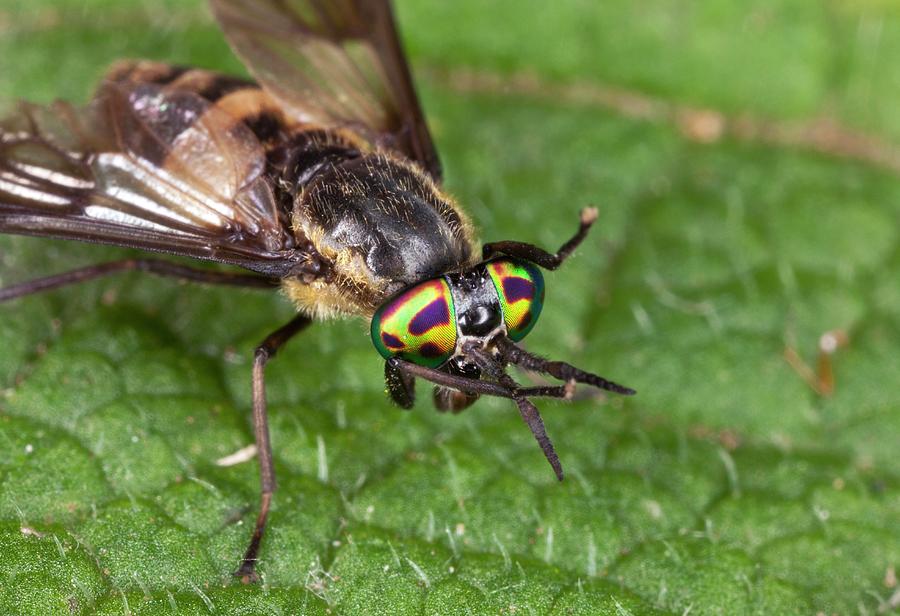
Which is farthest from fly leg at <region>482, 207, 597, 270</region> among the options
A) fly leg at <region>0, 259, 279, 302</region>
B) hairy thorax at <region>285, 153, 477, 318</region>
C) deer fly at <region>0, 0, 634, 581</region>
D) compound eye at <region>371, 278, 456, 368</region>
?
fly leg at <region>0, 259, 279, 302</region>

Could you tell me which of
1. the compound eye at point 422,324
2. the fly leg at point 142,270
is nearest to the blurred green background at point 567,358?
the fly leg at point 142,270

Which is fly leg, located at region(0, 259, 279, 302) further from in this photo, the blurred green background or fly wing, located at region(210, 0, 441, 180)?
fly wing, located at region(210, 0, 441, 180)

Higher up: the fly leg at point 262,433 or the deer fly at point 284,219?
the deer fly at point 284,219

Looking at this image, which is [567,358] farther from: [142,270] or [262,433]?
[142,270]

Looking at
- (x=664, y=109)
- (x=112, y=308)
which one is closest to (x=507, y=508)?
(x=112, y=308)

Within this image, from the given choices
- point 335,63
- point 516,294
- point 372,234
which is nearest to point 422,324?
point 516,294

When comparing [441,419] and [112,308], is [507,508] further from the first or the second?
[112,308]

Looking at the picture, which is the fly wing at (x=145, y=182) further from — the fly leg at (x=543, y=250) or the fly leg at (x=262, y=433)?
the fly leg at (x=543, y=250)
